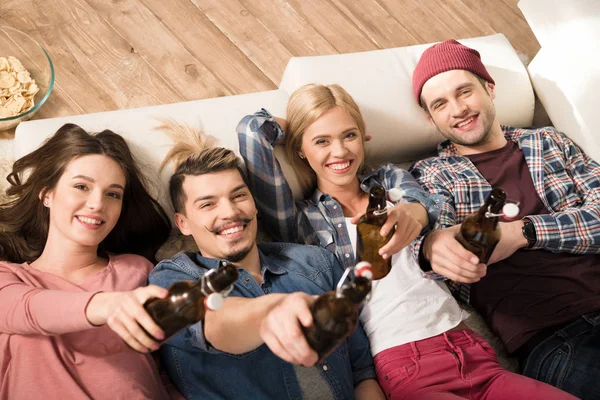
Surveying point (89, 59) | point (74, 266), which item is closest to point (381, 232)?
point (74, 266)

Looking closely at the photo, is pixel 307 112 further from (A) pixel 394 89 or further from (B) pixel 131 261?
(B) pixel 131 261

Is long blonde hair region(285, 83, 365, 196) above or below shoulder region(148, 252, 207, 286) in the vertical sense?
above

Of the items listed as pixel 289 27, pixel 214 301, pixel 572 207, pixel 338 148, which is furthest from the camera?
pixel 289 27

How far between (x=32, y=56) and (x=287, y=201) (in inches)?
47.1

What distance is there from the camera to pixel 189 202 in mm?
1724

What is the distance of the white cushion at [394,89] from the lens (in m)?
2.17

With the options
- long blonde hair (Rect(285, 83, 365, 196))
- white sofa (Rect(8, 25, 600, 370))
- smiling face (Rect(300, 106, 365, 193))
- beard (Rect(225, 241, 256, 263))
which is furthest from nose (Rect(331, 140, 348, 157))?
beard (Rect(225, 241, 256, 263))

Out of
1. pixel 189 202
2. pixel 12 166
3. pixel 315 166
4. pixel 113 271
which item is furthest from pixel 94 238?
pixel 315 166

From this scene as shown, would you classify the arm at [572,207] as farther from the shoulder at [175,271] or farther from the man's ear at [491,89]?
the shoulder at [175,271]

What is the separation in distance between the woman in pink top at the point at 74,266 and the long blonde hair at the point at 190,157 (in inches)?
4.4

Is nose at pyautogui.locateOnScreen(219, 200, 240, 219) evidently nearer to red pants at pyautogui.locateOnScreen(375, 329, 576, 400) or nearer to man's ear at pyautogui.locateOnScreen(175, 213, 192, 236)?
man's ear at pyautogui.locateOnScreen(175, 213, 192, 236)

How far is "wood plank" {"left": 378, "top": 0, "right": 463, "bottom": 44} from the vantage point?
2707mm

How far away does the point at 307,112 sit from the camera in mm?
1924

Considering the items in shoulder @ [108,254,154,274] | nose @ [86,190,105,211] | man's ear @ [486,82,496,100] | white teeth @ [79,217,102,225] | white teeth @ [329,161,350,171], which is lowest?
shoulder @ [108,254,154,274]
